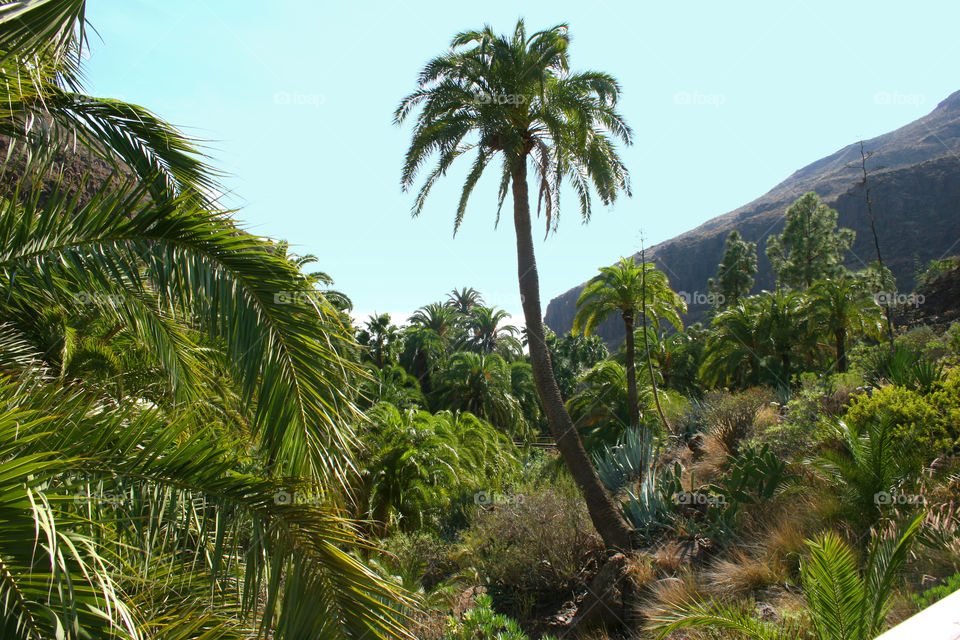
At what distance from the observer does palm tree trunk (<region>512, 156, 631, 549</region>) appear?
9883 mm

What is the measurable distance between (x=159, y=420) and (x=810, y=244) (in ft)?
137

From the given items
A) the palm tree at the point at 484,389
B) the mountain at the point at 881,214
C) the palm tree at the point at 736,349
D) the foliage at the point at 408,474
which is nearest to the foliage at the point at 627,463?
the foliage at the point at 408,474

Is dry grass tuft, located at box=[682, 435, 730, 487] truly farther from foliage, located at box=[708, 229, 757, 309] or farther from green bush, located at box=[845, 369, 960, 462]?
foliage, located at box=[708, 229, 757, 309]

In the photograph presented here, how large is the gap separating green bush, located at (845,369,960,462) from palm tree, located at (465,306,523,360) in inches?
1276

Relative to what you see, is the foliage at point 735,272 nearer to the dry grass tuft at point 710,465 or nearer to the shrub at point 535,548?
the dry grass tuft at point 710,465

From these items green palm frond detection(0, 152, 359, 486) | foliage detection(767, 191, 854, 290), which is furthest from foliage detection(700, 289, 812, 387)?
green palm frond detection(0, 152, 359, 486)

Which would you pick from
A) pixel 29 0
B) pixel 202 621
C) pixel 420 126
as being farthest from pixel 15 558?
pixel 420 126

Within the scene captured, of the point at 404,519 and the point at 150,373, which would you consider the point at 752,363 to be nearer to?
the point at 404,519

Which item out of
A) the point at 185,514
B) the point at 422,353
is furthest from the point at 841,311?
the point at 185,514

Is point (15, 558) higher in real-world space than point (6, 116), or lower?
lower

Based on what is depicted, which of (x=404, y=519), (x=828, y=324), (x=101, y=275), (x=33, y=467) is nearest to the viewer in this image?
(x=33, y=467)

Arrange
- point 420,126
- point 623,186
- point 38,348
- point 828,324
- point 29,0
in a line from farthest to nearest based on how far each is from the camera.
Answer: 1. point 828,324
2. point 623,186
3. point 420,126
4. point 38,348
5. point 29,0

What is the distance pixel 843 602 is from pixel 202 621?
3.96 meters

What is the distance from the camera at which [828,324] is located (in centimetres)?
2261
